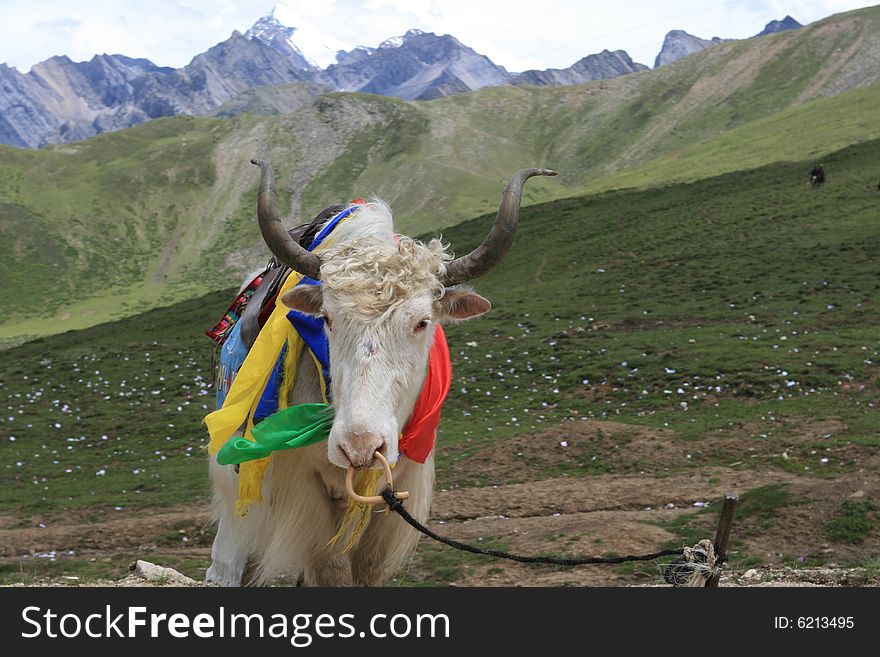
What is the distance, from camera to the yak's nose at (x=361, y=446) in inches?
197

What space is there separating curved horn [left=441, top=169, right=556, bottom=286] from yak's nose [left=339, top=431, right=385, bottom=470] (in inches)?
55.9

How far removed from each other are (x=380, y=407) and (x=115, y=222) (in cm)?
11234

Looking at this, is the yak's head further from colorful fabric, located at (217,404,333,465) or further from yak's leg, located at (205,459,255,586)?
yak's leg, located at (205,459,255,586)

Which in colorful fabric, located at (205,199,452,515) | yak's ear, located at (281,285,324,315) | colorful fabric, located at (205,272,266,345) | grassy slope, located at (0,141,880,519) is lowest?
colorful fabric, located at (205,199,452,515)

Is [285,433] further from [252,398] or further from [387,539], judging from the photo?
[387,539]

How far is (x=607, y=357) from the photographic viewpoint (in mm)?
25078

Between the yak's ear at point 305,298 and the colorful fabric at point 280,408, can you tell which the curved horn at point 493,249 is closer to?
the colorful fabric at point 280,408

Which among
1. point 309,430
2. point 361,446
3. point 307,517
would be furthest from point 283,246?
point 307,517

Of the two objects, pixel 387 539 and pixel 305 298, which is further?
pixel 387 539

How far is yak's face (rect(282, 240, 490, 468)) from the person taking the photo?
5.09 metres

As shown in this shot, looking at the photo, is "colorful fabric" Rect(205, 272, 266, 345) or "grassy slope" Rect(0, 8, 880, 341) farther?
"grassy slope" Rect(0, 8, 880, 341)

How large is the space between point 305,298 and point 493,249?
1.30m

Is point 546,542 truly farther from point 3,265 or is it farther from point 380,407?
point 3,265

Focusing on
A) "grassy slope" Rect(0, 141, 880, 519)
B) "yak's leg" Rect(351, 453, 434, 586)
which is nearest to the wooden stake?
"yak's leg" Rect(351, 453, 434, 586)
